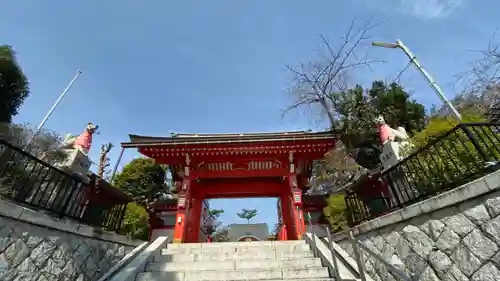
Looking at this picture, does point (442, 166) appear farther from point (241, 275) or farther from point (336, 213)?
point (336, 213)

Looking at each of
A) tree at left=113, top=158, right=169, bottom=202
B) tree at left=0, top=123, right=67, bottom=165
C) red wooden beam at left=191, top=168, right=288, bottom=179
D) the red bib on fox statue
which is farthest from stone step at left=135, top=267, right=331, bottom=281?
tree at left=113, top=158, right=169, bottom=202

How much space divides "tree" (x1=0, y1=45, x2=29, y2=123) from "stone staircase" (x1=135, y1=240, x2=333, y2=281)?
39.9 feet

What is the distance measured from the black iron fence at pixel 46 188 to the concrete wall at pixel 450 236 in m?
5.28

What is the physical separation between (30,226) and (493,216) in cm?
561

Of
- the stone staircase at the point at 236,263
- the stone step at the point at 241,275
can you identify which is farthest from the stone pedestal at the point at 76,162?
the stone step at the point at 241,275

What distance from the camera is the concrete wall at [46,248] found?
316 cm

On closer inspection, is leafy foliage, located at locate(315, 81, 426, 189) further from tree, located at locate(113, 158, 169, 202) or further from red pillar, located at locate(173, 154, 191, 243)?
tree, located at locate(113, 158, 169, 202)

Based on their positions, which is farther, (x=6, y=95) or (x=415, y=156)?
(x=6, y=95)

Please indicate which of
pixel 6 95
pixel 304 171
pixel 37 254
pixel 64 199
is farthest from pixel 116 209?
pixel 6 95

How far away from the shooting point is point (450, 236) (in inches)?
119

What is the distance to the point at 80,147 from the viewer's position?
7.20 metres

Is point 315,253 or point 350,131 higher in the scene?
point 350,131

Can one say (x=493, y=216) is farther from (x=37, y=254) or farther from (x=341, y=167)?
(x=341, y=167)

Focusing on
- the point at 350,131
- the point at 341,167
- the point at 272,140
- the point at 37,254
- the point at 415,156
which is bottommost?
the point at 37,254
